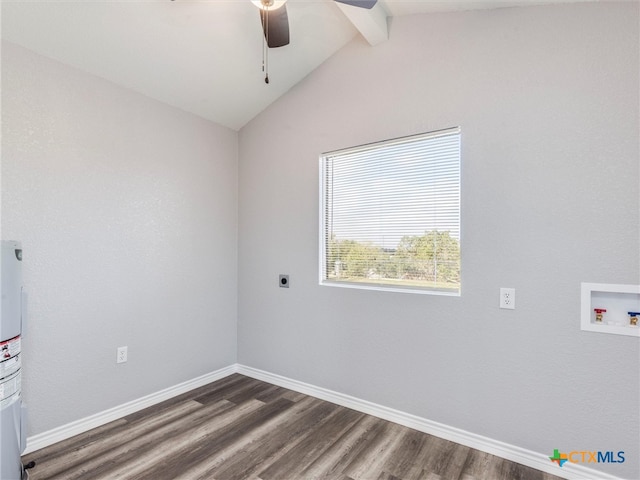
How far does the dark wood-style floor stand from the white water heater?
0.32 m

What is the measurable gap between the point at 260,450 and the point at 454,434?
1285mm

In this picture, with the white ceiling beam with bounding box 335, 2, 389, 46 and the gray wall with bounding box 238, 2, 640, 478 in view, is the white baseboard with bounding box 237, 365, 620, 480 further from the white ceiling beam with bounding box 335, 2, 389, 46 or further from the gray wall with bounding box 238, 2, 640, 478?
the white ceiling beam with bounding box 335, 2, 389, 46

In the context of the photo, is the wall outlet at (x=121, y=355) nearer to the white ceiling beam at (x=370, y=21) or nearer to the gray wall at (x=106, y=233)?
the gray wall at (x=106, y=233)

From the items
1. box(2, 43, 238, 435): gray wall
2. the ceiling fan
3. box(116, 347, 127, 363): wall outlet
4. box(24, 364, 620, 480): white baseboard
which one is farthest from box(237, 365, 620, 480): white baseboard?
the ceiling fan

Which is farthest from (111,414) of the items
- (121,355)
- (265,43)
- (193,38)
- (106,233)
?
(265,43)

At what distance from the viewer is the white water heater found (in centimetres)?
→ 161

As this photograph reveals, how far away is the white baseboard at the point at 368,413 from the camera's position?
6.27ft

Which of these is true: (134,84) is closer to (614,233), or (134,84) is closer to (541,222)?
(541,222)

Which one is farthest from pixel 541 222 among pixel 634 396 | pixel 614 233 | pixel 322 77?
pixel 322 77

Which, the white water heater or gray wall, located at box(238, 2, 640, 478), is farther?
gray wall, located at box(238, 2, 640, 478)

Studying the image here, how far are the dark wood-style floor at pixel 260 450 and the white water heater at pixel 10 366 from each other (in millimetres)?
324

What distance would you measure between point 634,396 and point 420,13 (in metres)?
2.68

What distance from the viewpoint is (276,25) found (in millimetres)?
1928

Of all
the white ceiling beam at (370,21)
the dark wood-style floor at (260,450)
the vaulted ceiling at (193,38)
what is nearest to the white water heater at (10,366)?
the dark wood-style floor at (260,450)
